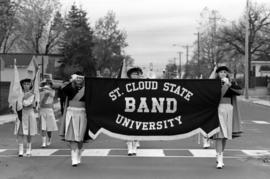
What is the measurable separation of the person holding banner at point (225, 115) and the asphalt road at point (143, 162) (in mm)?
390

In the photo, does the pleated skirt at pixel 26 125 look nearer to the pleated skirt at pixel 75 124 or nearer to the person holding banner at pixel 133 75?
the pleated skirt at pixel 75 124

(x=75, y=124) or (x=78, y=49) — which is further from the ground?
(x=78, y=49)

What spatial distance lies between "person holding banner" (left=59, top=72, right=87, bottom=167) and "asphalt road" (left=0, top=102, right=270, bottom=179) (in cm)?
44

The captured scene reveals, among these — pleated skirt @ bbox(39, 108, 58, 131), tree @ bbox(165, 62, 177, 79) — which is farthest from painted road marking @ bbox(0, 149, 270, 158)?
tree @ bbox(165, 62, 177, 79)

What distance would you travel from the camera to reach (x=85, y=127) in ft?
31.3

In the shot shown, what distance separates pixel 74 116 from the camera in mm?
9469

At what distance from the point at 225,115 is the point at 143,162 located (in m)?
1.94

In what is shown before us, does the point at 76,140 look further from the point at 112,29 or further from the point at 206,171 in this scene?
the point at 112,29

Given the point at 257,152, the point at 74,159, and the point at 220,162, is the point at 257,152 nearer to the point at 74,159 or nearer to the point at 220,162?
the point at 220,162

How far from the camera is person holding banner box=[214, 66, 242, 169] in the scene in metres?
9.30

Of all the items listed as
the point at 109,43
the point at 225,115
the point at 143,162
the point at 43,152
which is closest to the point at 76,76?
the point at 143,162

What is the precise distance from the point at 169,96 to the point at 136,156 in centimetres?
197

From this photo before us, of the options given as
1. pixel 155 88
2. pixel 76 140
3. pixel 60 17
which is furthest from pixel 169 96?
pixel 60 17

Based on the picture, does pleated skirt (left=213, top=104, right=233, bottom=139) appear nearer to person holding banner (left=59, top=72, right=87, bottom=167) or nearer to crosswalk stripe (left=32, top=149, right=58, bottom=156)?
person holding banner (left=59, top=72, right=87, bottom=167)
